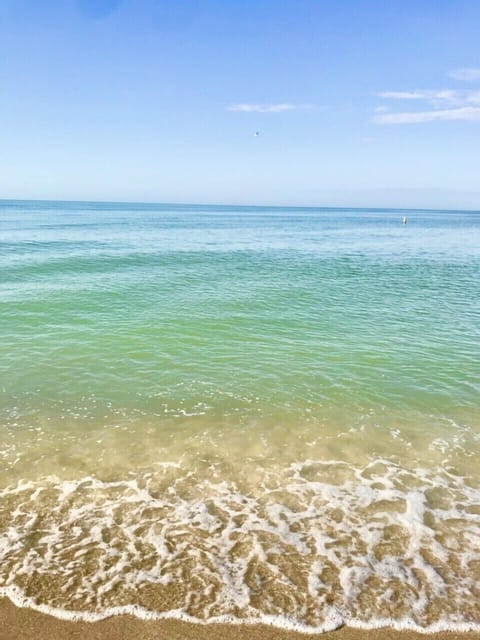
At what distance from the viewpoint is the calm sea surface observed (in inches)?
211

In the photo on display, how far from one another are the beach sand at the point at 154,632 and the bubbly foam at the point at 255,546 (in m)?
0.10

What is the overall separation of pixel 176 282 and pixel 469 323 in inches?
646

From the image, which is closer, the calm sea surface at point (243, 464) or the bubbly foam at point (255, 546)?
the bubbly foam at point (255, 546)

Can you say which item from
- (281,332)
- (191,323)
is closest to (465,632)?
(281,332)

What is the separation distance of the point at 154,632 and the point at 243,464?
370cm

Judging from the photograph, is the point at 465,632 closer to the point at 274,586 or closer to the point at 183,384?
the point at 274,586

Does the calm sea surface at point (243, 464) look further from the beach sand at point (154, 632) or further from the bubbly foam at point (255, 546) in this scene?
the beach sand at point (154, 632)

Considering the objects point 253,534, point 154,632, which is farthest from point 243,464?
point 154,632

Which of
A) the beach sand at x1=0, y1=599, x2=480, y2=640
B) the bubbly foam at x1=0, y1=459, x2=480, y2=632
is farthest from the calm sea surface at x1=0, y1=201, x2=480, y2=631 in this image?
the beach sand at x1=0, y1=599, x2=480, y2=640

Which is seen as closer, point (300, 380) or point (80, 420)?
point (80, 420)

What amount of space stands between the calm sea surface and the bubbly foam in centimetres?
3

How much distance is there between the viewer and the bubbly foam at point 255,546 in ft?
16.7

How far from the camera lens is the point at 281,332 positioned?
16.8 meters

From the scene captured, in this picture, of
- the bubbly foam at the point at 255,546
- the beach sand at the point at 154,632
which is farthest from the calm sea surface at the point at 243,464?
the beach sand at the point at 154,632
